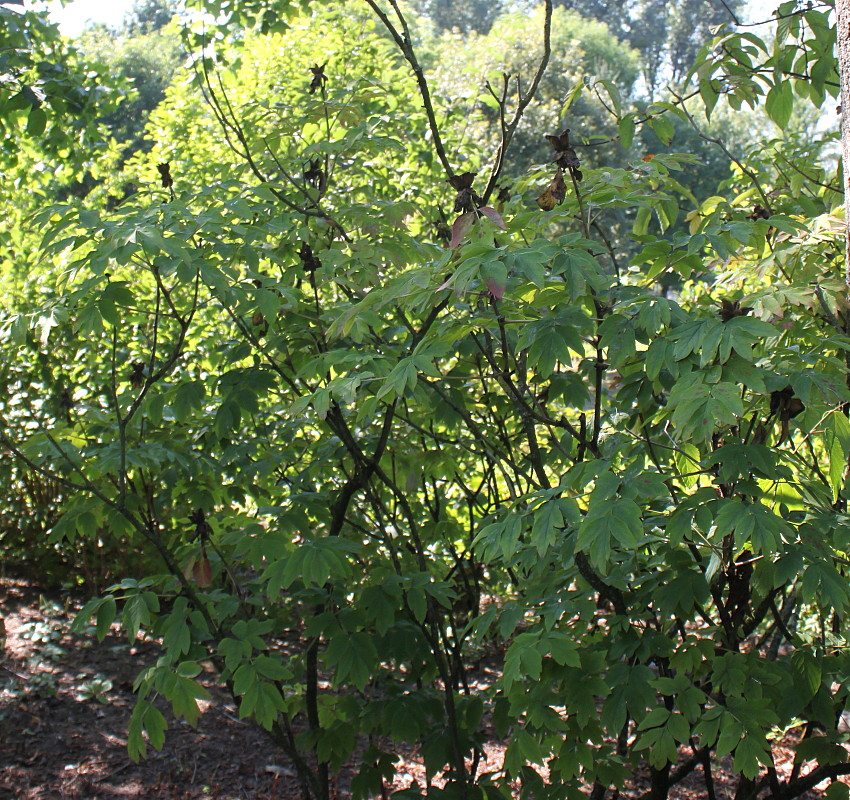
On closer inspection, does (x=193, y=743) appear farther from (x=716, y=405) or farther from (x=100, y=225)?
(x=716, y=405)

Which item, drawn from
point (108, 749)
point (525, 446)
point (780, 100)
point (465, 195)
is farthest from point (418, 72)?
point (108, 749)

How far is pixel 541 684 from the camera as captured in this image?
1907 millimetres

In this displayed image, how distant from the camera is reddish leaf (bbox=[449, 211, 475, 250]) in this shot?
1.68 meters

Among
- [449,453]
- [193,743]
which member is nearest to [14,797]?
[193,743]

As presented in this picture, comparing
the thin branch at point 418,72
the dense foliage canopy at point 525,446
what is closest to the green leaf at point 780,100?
the dense foliage canopy at point 525,446

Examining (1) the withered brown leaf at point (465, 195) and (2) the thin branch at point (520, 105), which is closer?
(1) the withered brown leaf at point (465, 195)

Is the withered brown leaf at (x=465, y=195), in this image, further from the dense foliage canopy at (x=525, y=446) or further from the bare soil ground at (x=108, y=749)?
the bare soil ground at (x=108, y=749)

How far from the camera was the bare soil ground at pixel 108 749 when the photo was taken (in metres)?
3.14

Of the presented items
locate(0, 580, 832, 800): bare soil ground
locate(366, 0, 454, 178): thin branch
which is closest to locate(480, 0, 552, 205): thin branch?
locate(366, 0, 454, 178): thin branch

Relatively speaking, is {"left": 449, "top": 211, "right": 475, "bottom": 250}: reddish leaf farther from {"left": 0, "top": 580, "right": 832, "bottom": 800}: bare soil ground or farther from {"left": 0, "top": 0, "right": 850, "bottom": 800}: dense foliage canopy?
{"left": 0, "top": 580, "right": 832, "bottom": 800}: bare soil ground

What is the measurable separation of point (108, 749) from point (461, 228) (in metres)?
2.89

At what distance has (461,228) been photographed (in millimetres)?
1689

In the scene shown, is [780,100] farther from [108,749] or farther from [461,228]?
[108,749]

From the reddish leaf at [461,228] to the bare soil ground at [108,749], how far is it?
2.02 meters
